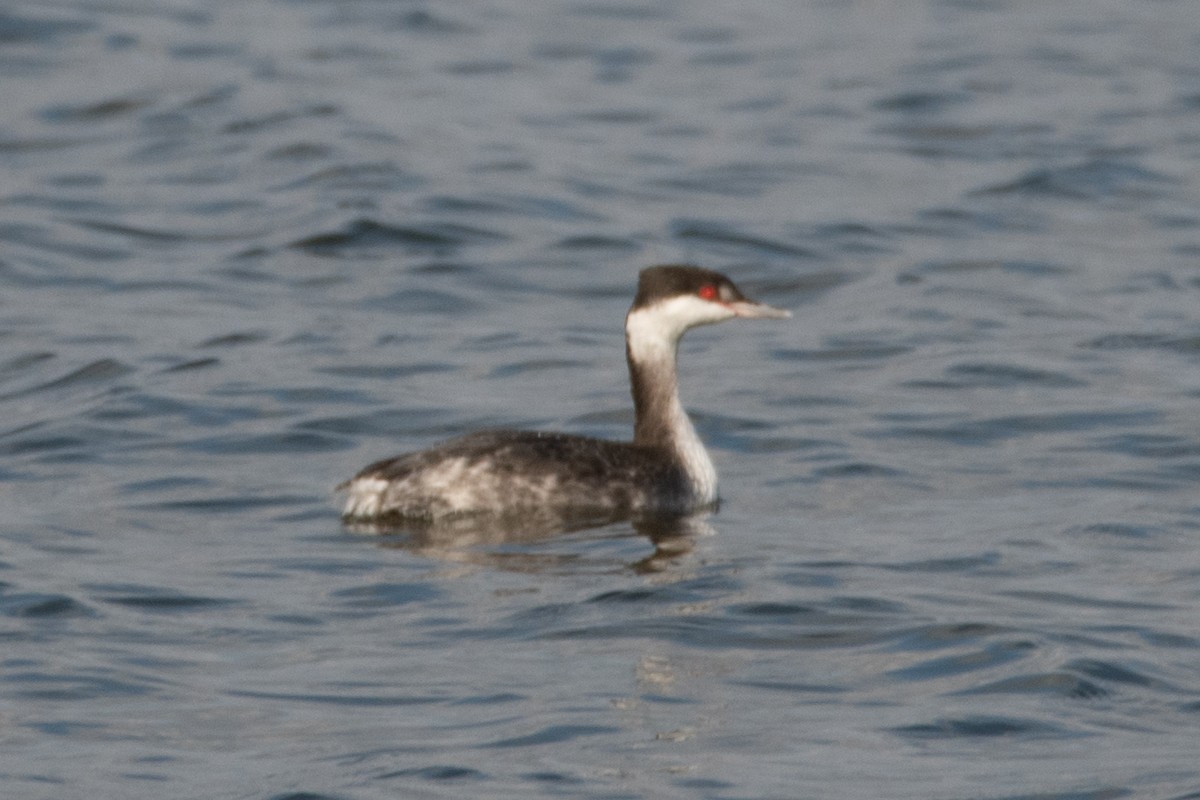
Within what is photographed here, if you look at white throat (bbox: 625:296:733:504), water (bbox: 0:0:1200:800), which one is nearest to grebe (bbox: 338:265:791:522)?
white throat (bbox: 625:296:733:504)

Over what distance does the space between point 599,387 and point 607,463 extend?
297cm

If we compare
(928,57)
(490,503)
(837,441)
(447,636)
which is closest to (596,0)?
(928,57)

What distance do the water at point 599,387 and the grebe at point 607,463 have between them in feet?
1.04

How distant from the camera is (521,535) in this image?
1102cm

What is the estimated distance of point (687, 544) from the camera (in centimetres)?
1095

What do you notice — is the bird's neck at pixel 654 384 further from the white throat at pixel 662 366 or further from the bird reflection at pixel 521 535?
the bird reflection at pixel 521 535

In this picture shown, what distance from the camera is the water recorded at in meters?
8.18

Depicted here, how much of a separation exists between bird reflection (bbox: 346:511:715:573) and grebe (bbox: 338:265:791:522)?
0.04 metres

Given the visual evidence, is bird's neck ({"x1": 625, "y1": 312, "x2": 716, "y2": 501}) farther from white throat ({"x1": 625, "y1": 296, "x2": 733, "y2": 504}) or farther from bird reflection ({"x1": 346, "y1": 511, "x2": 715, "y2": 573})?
bird reflection ({"x1": 346, "y1": 511, "x2": 715, "y2": 573})

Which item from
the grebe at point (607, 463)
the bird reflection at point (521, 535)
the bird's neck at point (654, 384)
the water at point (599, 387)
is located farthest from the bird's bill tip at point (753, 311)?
the bird reflection at point (521, 535)

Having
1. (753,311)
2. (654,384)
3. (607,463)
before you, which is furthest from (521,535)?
(753,311)

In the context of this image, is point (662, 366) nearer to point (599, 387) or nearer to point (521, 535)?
point (521, 535)

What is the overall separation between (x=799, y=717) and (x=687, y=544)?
2742 millimetres

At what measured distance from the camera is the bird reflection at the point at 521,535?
10.5 meters
